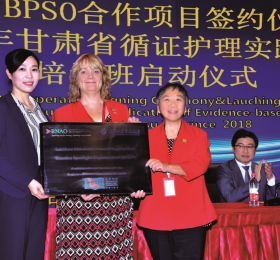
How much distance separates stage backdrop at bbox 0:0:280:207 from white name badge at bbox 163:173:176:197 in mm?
2413

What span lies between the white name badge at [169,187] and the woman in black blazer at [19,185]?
628 millimetres

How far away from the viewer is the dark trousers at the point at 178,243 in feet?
6.18

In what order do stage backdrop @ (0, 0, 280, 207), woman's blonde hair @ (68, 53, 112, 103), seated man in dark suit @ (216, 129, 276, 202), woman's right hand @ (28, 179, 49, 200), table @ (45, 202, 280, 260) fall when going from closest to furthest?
woman's right hand @ (28, 179, 49, 200) → woman's blonde hair @ (68, 53, 112, 103) → table @ (45, 202, 280, 260) → seated man in dark suit @ (216, 129, 276, 202) → stage backdrop @ (0, 0, 280, 207)

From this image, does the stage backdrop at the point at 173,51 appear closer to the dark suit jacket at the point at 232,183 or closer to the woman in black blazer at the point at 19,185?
the dark suit jacket at the point at 232,183

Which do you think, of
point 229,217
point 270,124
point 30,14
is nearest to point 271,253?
point 229,217

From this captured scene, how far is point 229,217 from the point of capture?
2477 mm

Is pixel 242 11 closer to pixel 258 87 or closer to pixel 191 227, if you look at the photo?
pixel 258 87

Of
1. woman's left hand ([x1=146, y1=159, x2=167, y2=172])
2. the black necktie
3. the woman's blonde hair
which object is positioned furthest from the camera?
the black necktie

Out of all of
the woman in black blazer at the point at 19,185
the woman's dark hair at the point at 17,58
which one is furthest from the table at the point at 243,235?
the woman's dark hair at the point at 17,58

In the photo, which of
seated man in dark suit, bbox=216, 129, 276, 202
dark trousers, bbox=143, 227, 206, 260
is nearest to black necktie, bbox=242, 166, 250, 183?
seated man in dark suit, bbox=216, 129, 276, 202

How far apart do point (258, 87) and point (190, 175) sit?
3027 mm

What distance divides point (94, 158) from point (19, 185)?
38 centimetres

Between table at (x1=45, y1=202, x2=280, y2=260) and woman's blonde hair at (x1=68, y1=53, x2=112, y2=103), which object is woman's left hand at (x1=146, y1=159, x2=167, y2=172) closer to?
woman's blonde hair at (x1=68, y1=53, x2=112, y2=103)

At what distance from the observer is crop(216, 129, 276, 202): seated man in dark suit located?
302cm
